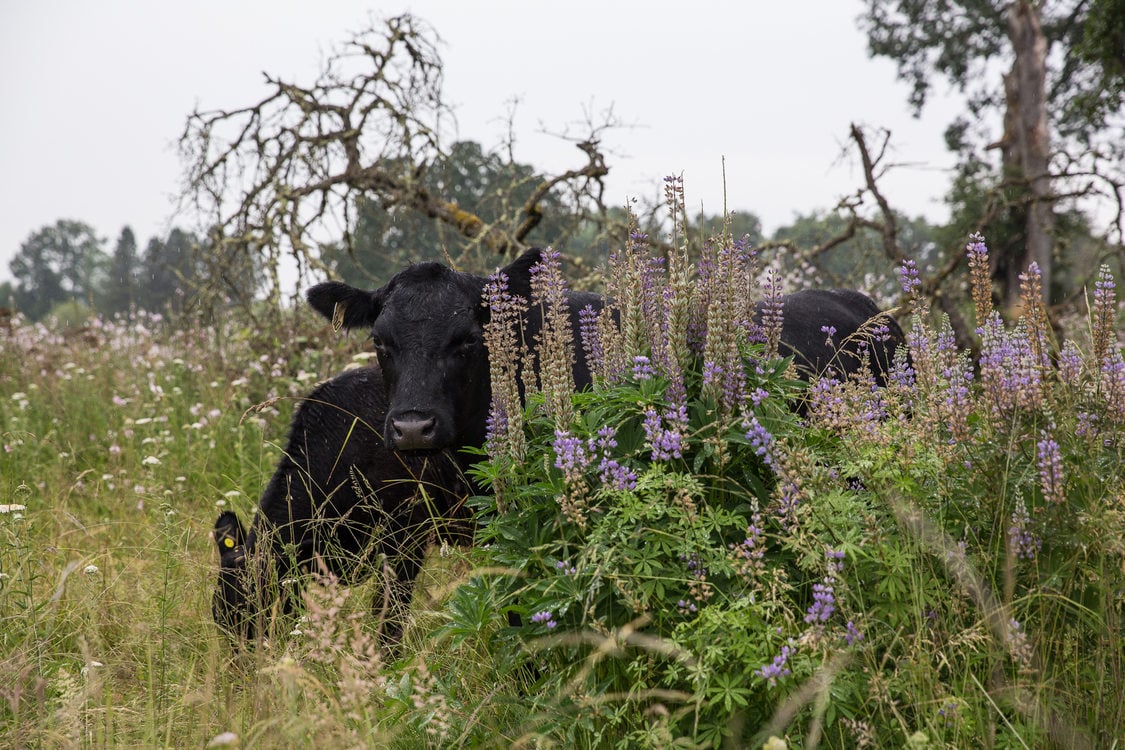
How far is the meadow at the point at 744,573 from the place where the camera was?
2.57 m

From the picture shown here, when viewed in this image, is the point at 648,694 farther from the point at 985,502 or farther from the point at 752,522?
the point at 985,502

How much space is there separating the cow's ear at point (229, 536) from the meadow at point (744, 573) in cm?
123

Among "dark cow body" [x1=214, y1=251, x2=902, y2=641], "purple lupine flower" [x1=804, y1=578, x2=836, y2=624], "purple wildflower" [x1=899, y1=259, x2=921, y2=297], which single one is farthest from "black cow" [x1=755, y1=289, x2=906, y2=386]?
"purple lupine flower" [x1=804, y1=578, x2=836, y2=624]

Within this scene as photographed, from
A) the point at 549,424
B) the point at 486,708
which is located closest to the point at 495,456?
the point at 549,424

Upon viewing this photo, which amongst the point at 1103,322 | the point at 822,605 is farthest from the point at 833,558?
the point at 1103,322

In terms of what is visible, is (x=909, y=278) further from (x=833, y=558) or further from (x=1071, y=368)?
(x=833, y=558)

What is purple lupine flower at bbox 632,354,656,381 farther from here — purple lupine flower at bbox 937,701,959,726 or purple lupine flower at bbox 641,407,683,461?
purple lupine flower at bbox 937,701,959,726

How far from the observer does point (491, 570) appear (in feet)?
9.80

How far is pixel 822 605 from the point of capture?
2559 millimetres

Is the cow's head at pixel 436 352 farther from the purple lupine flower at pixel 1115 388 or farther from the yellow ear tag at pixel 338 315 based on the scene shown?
the purple lupine flower at pixel 1115 388

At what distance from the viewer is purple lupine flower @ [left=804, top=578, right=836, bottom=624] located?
2512 mm

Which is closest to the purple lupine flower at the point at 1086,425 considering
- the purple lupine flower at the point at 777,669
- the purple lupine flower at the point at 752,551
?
the purple lupine flower at the point at 752,551

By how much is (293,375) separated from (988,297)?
793cm

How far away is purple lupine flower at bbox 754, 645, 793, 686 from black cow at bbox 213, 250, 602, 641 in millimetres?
2467
